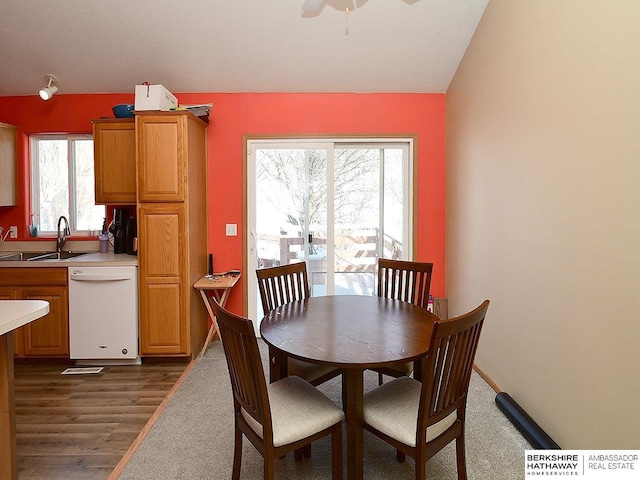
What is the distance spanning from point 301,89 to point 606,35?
2534mm

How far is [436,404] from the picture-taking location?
148 cm

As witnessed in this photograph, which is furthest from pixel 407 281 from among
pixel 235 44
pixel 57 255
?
pixel 57 255

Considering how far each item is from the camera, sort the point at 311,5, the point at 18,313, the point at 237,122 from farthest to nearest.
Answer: the point at 237,122
the point at 311,5
the point at 18,313

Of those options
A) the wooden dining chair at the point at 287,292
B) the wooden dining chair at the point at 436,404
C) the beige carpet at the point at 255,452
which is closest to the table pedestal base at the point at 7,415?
the beige carpet at the point at 255,452

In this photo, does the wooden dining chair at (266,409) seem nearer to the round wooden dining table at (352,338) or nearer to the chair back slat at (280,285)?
the round wooden dining table at (352,338)

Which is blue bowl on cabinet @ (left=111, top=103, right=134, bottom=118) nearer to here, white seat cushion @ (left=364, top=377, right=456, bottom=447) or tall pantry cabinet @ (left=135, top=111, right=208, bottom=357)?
tall pantry cabinet @ (left=135, top=111, right=208, bottom=357)

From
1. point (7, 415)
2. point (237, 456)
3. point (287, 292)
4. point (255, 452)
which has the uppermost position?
point (287, 292)

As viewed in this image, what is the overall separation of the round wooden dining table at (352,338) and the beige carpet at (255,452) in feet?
1.23

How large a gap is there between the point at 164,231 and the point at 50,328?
1245mm

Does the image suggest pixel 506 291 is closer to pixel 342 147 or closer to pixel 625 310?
pixel 625 310

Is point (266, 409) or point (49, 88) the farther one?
point (49, 88)

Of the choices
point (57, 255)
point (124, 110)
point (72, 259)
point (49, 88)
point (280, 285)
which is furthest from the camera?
point (57, 255)

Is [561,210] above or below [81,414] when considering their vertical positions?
above

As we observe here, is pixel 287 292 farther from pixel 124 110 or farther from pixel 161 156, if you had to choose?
pixel 124 110
